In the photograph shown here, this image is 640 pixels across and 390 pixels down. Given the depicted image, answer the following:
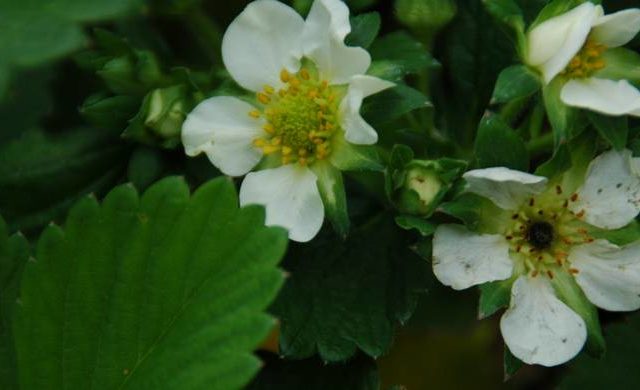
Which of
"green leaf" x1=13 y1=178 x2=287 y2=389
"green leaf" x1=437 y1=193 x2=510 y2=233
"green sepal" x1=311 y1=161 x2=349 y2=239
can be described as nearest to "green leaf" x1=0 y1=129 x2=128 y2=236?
"green leaf" x1=13 y1=178 x2=287 y2=389

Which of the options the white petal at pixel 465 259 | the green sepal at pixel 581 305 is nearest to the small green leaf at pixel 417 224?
the white petal at pixel 465 259

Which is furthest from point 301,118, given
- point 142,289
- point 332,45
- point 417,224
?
point 142,289

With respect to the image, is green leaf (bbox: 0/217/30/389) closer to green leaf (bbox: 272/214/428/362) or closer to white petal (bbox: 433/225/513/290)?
green leaf (bbox: 272/214/428/362)

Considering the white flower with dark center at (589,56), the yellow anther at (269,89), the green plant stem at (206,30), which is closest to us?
the white flower with dark center at (589,56)

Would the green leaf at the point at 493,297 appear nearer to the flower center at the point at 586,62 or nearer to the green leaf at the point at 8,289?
the flower center at the point at 586,62

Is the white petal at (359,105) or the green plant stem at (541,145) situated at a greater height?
the white petal at (359,105)

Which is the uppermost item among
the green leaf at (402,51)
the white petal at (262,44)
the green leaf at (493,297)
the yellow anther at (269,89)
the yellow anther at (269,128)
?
the white petal at (262,44)

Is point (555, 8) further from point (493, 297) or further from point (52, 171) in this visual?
point (52, 171)
